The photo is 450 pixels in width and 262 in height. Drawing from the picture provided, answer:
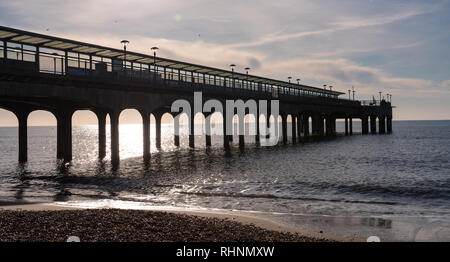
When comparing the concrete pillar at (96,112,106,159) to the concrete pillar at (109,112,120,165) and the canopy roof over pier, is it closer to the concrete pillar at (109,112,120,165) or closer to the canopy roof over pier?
the concrete pillar at (109,112,120,165)

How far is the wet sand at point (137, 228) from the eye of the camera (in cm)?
1035

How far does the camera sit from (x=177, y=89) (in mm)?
40594

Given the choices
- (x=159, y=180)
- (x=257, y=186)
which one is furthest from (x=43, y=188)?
(x=257, y=186)

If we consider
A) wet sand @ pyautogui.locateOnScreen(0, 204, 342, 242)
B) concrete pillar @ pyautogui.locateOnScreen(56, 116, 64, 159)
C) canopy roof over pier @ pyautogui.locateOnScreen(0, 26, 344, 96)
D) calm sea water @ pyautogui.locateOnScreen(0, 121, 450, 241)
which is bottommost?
calm sea water @ pyautogui.locateOnScreen(0, 121, 450, 241)

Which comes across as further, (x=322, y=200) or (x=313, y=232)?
(x=322, y=200)

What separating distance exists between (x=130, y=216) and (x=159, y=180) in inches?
554

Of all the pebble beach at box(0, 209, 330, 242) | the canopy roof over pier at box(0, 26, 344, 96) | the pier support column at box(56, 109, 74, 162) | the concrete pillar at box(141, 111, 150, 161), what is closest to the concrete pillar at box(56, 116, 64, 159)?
the pier support column at box(56, 109, 74, 162)

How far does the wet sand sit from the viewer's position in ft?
34.0

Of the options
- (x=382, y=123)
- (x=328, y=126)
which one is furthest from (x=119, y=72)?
(x=382, y=123)

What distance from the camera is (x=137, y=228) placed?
1136 centimetres

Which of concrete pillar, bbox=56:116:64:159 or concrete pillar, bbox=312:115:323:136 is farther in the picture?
concrete pillar, bbox=312:115:323:136

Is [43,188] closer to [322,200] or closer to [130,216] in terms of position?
[130,216]

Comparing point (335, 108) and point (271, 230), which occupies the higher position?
point (335, 108)
